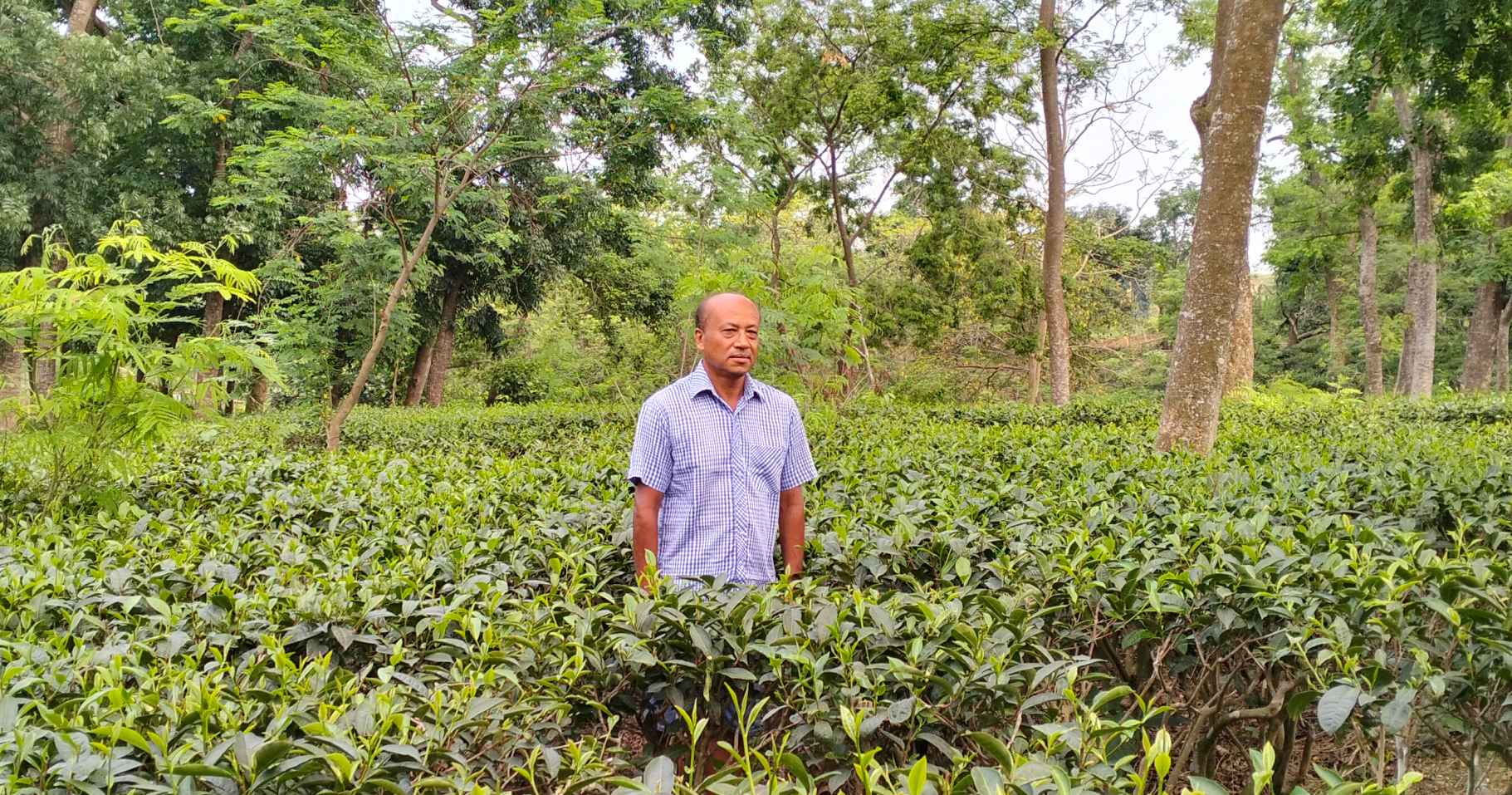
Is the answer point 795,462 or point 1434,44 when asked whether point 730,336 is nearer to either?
point 795,462

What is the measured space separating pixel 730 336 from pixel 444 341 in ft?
53.9

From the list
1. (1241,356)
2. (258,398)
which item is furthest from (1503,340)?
(258,398)

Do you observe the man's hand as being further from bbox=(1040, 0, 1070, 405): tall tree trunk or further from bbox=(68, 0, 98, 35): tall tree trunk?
bbox=(68, 0, 98, 35): tall tree trunk

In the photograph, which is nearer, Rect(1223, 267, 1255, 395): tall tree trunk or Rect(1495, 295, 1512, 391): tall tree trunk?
Rect(1223, 267, 1255, 395): tall tree trunk

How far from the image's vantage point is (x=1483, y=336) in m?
20.2

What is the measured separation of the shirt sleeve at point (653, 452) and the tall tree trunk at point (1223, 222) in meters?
3.47

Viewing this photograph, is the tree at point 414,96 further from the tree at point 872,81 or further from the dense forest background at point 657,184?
the tree at point 872,81

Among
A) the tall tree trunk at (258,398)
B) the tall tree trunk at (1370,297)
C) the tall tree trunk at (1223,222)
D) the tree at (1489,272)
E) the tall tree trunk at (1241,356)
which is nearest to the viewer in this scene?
the tall tree trunk at (1223,222)

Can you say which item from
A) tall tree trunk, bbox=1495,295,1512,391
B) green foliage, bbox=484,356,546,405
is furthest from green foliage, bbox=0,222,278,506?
tall tree trunk, bbox=1495,295,1512,391

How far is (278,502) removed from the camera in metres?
3.67

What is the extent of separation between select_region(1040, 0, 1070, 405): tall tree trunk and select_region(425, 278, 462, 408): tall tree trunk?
35.3 feet

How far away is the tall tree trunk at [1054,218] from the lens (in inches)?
544

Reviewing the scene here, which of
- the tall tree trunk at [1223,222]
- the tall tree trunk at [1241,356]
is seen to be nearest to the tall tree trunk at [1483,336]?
the tall tree trunk at [1241,356]

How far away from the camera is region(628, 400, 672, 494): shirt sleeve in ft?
8.30
